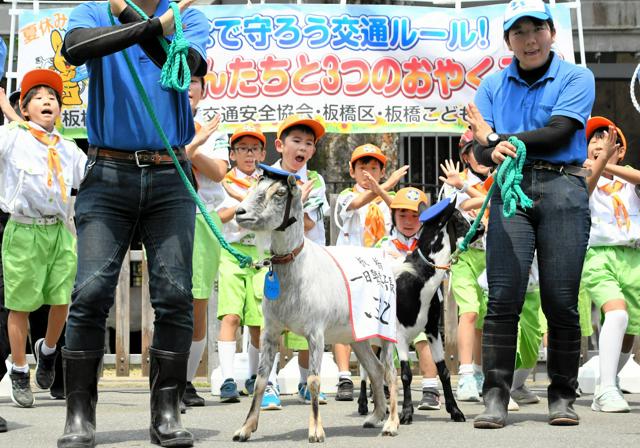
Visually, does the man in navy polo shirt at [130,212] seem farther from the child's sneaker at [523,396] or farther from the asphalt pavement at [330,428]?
the child's sneaker at [523,396]

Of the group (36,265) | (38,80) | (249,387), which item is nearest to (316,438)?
(249,387)

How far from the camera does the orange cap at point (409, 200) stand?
7.86 m

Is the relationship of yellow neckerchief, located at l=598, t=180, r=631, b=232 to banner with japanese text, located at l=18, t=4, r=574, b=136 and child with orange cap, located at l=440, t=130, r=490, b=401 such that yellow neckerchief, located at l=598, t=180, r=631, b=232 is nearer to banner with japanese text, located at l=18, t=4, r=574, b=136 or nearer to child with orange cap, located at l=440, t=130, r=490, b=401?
child with orange cap, located at l=440, t=130, r=490, b=401

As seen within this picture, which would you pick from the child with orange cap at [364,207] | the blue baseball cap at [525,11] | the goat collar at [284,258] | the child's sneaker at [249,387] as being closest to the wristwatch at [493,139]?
the blue baseball cap at [525,11]

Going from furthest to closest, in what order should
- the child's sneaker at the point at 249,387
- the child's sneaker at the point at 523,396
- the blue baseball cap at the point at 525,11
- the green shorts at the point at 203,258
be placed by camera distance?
the child's sneaker at the point at 249,387 < the child's sneaker at the point at 523,396 < the green shorts at the point at 203,258 < the blue baseball cap at the point at 525,11

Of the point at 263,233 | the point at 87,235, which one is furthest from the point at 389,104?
the point at 87,235

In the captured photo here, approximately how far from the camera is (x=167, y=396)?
5.33 m

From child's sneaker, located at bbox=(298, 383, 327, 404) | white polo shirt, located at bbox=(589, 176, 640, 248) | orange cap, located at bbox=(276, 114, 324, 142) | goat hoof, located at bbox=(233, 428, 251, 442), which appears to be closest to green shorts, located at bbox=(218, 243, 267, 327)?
child's sneaker, located at bbox=(298, 383, 327, 404)

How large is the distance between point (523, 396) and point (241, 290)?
2173 millimetres

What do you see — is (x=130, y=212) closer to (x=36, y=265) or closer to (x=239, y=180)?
(x=36, y=265)

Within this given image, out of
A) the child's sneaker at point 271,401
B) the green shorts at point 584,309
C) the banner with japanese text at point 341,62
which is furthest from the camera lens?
the banner with japanese text at point 341,62

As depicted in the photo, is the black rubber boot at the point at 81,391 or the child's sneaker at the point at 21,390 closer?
the black rubber boot at the point at 81,391

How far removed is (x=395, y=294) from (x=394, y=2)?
715 centimetres

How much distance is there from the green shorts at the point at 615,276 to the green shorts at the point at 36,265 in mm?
3654
